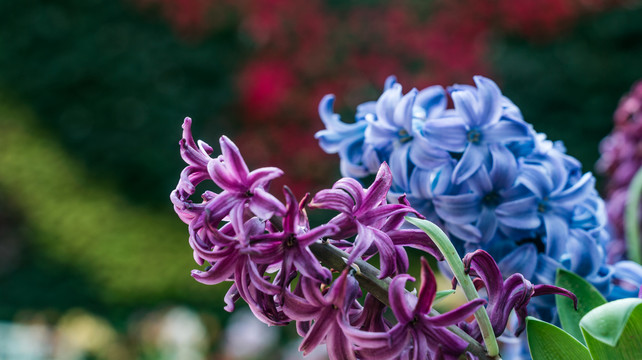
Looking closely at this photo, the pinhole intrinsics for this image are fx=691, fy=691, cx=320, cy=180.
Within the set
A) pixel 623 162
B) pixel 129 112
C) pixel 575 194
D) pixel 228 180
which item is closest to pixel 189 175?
pixel 228 180

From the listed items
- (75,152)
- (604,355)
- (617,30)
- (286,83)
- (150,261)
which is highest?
(75,152)

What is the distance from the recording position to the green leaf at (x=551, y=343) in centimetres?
32

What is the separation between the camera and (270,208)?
0.28m

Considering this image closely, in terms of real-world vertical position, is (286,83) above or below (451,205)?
above

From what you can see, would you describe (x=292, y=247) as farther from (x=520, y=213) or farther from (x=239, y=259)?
(x=520, y=213)

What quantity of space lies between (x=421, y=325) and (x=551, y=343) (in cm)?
8

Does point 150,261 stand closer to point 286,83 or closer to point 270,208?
point 286,83

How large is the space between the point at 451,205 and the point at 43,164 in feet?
11.9

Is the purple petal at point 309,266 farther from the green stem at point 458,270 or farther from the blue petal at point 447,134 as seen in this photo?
the blue petal at point 447,134

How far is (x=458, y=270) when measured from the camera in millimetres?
299

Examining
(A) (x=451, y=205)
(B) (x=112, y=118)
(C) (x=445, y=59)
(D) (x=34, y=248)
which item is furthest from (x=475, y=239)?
(D) (x=34, y=248)

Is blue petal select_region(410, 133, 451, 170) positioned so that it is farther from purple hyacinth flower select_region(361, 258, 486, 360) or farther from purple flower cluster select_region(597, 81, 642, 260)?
purple flower cluster select_region(597, 81, 642, 260)

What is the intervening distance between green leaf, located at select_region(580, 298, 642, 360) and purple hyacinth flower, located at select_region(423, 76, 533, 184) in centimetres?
16

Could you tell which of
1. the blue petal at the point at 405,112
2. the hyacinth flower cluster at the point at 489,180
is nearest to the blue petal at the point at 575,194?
the hyacinth flower cluster at the point at 489,180
